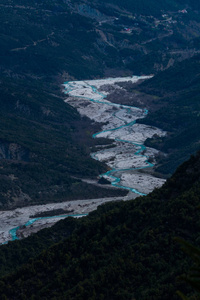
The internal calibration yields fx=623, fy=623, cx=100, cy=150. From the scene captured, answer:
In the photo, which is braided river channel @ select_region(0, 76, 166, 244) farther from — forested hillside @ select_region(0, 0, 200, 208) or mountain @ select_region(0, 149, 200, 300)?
mountain @ select_region(0, 149, 200, 300)

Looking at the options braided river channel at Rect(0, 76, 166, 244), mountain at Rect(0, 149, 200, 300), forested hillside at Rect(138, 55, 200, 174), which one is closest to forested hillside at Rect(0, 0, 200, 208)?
braided river channel at Rect(0, 76, 166, 244)

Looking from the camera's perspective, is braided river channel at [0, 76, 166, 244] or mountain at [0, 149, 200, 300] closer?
mountain at [0, 149, 200, 300]

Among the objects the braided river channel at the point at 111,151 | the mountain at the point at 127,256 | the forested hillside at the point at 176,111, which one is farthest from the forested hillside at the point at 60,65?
the mountain at the point at 127,256

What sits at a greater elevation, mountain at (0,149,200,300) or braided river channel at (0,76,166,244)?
mountain at (0,149,200,300)

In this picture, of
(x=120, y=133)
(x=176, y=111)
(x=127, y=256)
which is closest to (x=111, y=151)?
(x=120, y=133)

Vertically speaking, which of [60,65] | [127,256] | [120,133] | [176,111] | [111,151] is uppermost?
[60,65]

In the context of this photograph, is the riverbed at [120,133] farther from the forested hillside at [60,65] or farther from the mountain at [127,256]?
the mountain at [127,256]

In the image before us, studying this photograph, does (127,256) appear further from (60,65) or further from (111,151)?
(60,65)

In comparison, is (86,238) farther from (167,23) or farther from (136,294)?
(167,23)
